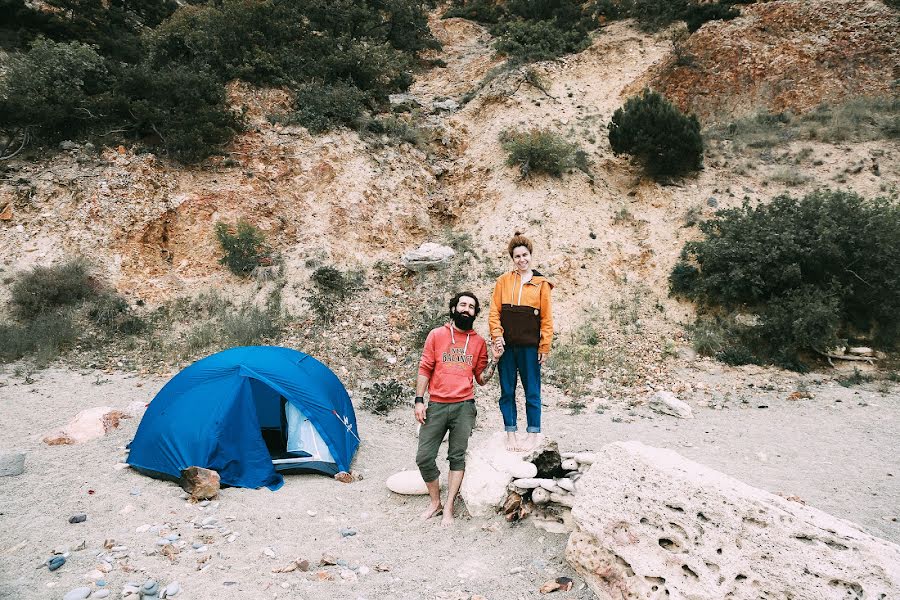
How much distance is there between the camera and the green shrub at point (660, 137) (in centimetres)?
1242

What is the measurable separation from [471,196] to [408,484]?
10243 mm

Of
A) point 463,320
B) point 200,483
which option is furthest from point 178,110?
point 463,320

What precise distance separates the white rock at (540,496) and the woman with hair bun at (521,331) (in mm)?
529

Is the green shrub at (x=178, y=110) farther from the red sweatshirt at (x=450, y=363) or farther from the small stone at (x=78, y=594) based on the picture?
the small stone at (x=78, y=594)

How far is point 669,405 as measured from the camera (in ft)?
24.7

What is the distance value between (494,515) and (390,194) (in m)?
10.6

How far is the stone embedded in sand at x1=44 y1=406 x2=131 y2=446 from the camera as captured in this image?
19.6 feet

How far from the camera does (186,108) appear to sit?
12812mm

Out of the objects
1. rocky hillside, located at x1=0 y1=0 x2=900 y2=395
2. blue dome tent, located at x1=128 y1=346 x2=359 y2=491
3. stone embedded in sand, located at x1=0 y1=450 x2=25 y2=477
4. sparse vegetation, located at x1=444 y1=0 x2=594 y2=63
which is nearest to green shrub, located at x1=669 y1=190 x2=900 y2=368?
rocky hillside, located at x1=0 y1=0 x2=900 y2=395

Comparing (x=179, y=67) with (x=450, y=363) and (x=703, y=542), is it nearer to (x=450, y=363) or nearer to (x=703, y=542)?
(x=450, y=363)

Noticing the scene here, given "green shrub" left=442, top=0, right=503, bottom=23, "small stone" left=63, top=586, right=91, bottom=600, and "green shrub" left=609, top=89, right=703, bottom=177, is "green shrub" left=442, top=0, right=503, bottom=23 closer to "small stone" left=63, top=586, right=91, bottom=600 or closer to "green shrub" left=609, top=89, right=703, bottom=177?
"green shrub" left=609, top=89, right=703, bottom=177

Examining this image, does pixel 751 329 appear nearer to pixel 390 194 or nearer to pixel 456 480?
pixel 456 480

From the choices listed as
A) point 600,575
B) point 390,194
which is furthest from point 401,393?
point 390,194

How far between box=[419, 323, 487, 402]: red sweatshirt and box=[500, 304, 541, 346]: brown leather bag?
36cm
